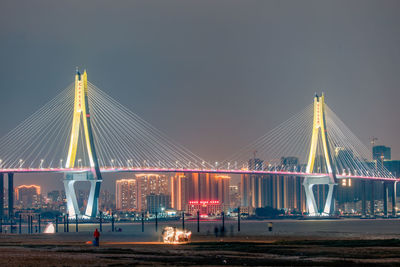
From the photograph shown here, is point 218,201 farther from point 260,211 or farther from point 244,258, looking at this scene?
point 244,258

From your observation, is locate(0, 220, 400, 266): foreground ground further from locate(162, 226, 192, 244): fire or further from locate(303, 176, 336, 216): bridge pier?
locate(303, 176, 336, 216): bridge pier

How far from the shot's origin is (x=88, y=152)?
79062 millimetres

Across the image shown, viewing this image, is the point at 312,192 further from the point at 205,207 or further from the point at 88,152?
the point at 205,207

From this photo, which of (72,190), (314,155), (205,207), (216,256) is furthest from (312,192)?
(216,256)

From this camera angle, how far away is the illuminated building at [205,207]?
183 meters

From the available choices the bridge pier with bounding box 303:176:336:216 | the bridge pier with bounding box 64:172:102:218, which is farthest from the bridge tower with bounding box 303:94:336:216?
the bridge pier with bounding box 64:172:102:218

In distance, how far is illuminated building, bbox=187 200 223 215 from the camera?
7190 inches

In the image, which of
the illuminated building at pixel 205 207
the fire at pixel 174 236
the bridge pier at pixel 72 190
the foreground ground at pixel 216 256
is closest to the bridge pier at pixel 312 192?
the bridge pier at pixel 72 190

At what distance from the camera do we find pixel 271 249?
31.5 metres

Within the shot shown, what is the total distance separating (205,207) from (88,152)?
106748 mm

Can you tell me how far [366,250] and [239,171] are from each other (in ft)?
223

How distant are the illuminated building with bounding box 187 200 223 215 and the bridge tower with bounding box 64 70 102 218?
9449 cm

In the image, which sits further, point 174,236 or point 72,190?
point 72,190

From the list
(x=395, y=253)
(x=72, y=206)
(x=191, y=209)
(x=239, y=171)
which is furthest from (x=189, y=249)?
(x=191, y=209)
